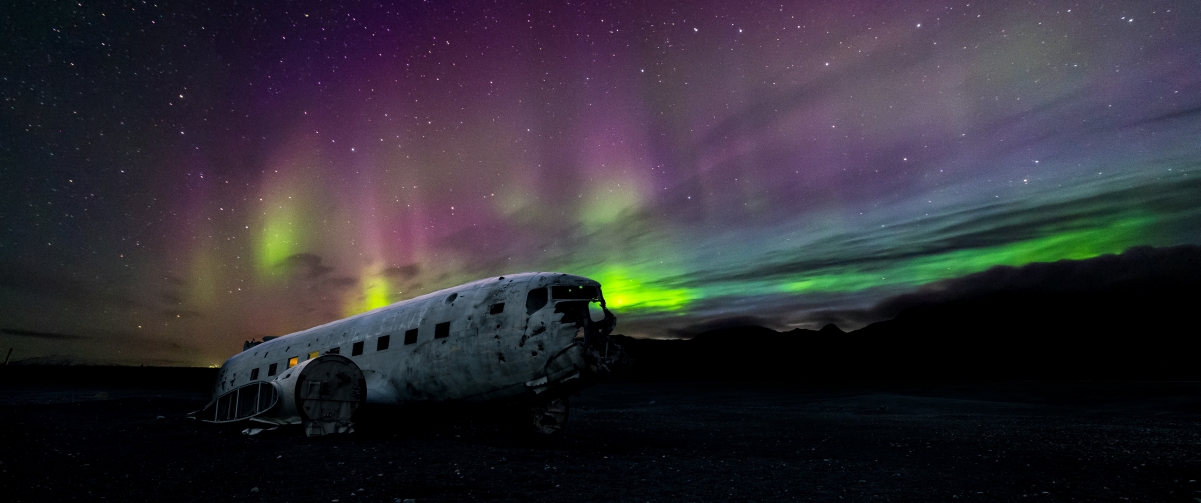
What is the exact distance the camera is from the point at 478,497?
9023 millimetres

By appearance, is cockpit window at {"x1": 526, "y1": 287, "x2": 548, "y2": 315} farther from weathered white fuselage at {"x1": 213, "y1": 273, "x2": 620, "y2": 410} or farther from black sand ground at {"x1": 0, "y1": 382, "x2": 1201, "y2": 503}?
black sand ground at {"x1": 0, "y1": 382, "x2": 1201, "y2": 503}

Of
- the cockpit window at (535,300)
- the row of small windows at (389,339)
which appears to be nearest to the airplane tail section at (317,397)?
the row of small windows at (389,339)

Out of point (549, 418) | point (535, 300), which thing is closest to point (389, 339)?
point (535, 300)

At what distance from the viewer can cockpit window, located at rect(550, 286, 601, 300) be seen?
15906 millimetres

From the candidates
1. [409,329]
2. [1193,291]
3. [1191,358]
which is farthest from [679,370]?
[1193,291]

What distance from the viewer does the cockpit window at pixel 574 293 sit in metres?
15.9

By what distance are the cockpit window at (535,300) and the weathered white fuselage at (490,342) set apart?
29 millimetres

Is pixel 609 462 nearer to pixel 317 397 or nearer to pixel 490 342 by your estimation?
pixel 490 342

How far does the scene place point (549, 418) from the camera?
1662 cm

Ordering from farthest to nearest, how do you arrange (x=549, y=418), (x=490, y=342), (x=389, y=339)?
(x=389, y=339) < (x=549, y=418) < (x=490, y=342)

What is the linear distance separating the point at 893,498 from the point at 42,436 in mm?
24167

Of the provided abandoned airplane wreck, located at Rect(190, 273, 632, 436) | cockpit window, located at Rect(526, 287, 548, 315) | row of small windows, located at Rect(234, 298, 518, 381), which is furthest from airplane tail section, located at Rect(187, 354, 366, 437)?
cockpit window, located at Rect(526, 287, 548, 315)

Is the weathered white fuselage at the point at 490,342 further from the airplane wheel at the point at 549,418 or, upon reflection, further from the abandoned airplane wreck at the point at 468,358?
the airplane wheel at the point at 549,418

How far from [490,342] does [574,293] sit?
9.20 ft
